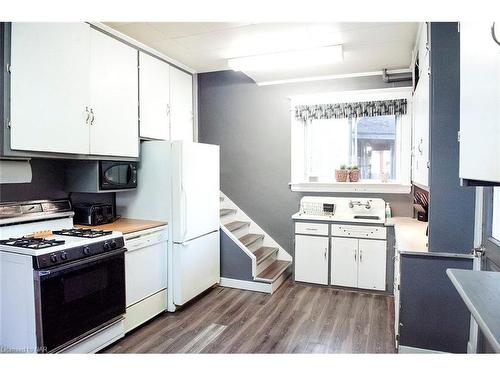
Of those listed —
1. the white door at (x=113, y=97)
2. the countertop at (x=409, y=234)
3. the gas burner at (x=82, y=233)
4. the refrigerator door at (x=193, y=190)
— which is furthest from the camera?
the refrigerator door at (x=193, y=190)

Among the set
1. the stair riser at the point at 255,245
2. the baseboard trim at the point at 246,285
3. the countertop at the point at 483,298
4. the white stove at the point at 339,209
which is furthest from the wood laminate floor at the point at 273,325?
the countertop at the point at 483,298

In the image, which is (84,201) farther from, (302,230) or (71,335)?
(302,230)

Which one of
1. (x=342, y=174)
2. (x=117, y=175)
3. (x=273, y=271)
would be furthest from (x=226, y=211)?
(x=117, y=175)

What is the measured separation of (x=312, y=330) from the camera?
111 inches

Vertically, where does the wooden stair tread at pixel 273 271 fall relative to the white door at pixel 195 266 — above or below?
below

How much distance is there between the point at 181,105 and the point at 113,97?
113cm

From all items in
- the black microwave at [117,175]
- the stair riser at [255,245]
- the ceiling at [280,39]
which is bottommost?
the stair riser at [255,245]

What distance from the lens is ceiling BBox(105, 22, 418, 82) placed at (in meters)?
2.83

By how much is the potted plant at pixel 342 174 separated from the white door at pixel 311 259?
32.3 inches

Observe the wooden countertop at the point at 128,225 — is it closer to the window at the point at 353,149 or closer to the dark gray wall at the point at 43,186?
the dark gray wall at the point at 43,186

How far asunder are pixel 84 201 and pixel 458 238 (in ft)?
10.4

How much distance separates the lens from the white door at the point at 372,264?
11.7 ft

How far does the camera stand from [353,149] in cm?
421

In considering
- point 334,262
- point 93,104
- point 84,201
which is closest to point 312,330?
point 334,262
